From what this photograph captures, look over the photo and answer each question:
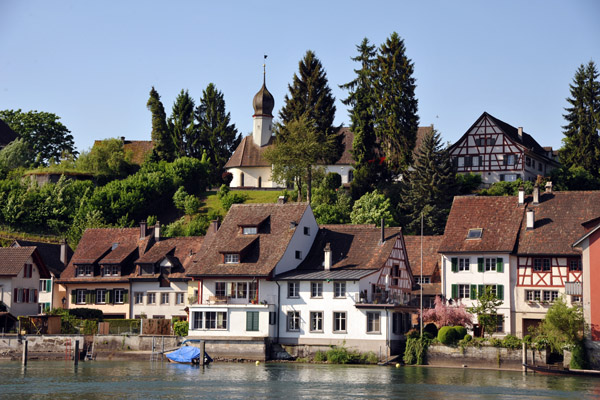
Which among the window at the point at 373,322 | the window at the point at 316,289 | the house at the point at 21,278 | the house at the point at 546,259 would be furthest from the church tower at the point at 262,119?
the window at the point at 373,322

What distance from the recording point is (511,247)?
74.2m

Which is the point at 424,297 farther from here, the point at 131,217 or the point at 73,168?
the point at 73,168

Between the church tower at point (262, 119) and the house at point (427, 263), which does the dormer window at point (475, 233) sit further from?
the church tower at point (262, 119)

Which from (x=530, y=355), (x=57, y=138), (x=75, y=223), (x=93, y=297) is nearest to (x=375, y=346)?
(x=530, y=355)

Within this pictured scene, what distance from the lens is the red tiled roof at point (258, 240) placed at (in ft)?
242

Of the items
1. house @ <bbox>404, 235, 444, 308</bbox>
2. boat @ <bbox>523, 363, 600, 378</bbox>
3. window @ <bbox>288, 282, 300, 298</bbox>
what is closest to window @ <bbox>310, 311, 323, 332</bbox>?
window @ <bbox>288, 282, 300, 298</bbox>

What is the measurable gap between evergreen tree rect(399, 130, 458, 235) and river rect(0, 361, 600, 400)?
3294 cm

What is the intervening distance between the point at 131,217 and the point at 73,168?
18477 millimetres

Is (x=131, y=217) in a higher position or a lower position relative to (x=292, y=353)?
higher

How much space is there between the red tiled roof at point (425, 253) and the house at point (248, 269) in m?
9.04

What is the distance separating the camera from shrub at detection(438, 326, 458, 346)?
67625 mm

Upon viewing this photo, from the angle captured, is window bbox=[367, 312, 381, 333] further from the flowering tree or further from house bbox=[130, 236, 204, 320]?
house bbox=[130, 236, 204, 320]

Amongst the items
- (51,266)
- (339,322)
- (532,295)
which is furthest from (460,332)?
(51,266)

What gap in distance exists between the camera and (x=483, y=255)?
75.4 m
